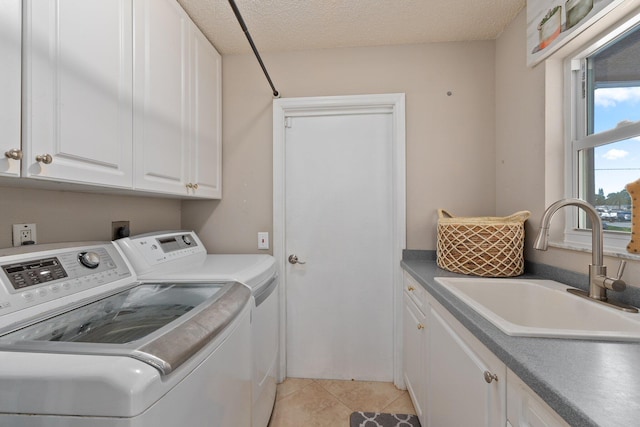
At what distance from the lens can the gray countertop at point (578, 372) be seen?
1.51ft

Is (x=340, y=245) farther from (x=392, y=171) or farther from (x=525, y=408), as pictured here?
(x=525, y=408)

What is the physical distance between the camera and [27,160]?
76 centimetres

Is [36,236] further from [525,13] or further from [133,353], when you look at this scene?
[525,13]

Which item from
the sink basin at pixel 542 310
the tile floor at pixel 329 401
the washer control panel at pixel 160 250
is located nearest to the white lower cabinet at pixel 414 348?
the tile floor at pixel 329 401

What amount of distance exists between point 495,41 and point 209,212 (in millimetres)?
2445

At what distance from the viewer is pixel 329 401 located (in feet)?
5.61

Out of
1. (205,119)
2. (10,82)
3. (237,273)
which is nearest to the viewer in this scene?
(10,82)

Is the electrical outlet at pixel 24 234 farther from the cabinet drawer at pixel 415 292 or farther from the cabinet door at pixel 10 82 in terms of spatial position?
the cabinet drawer at pixel 415 292

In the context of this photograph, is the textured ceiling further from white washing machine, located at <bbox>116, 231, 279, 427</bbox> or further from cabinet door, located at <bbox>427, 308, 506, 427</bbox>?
cabinet door, located at <bbox>427, 308, 506, 427</bbox>

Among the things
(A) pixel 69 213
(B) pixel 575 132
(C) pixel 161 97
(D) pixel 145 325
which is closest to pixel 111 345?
(D) pixel 145 325

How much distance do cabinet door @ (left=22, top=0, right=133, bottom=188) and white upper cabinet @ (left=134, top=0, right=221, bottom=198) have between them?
0.26 ft

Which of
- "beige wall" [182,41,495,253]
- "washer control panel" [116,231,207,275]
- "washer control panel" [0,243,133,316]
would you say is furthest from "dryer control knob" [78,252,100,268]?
Result: "beige wall" [182,41,495,253]

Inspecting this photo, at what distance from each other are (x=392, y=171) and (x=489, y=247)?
2.62 ft

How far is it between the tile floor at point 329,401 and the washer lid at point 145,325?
1.03 meters
